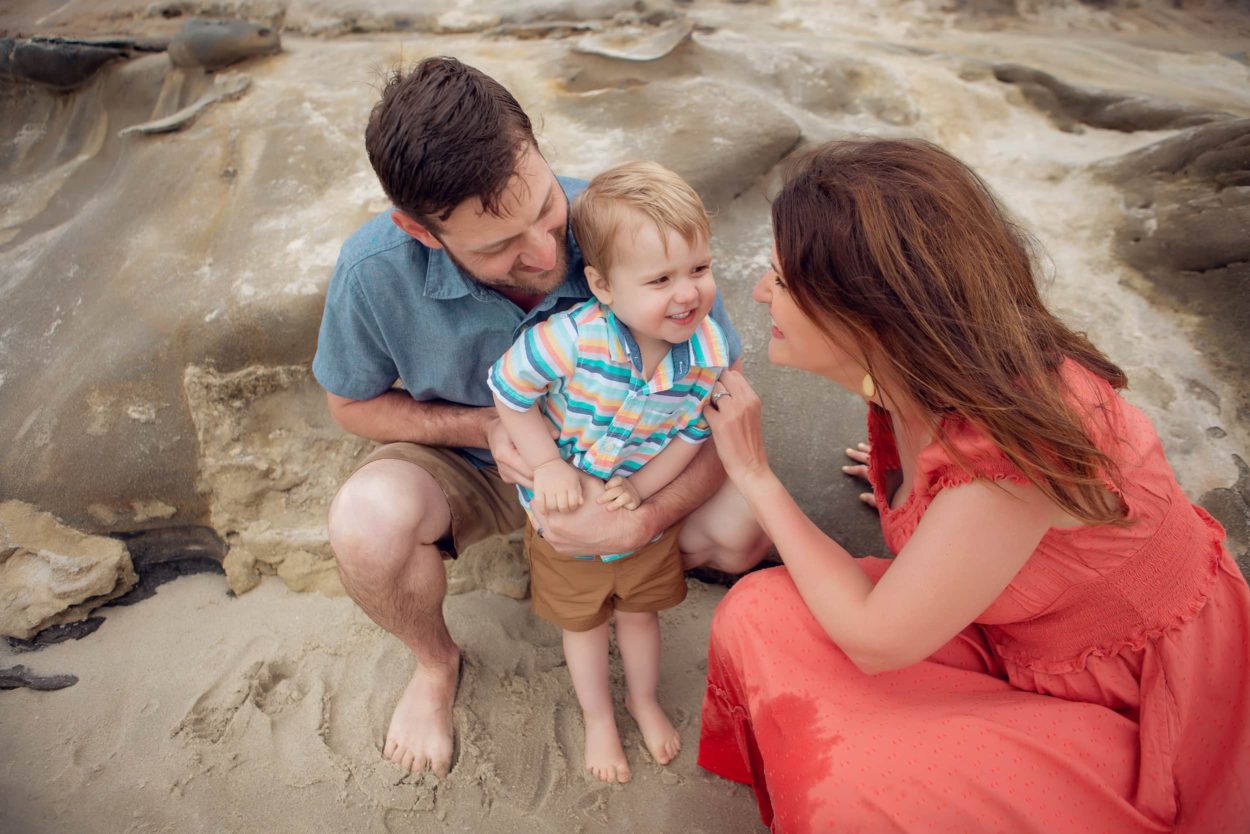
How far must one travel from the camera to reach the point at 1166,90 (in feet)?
11.9

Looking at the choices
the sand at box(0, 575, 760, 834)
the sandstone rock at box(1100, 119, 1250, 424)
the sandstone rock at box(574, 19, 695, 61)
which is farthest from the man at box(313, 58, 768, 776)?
the sandstone rock at box(574, 19, 695, 61)

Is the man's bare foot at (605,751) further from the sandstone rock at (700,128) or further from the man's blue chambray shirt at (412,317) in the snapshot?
the sandstone rock at (700,128)

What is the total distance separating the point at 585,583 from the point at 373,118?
1.14 m

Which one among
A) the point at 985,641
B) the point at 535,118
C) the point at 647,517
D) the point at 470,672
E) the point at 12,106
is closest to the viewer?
the point at 985,641

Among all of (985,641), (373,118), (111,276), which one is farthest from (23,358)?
(985,641)

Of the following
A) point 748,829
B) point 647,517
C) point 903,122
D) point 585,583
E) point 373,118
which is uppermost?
point 373,118

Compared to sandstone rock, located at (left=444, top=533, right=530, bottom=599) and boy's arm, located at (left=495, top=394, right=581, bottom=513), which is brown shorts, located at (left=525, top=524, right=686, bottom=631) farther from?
sandstone rock, located at (left=444, top=533, right=530, bottom=599)

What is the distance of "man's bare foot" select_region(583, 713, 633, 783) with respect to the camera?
2092mm

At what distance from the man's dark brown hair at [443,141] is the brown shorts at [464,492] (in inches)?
26.1

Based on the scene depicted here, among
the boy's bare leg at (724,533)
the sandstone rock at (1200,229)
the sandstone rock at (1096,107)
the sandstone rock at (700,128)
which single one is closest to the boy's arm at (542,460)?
the boy's bare leg at (724,533)

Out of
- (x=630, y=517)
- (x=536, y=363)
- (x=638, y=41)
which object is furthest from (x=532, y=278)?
(x=638, y=41)

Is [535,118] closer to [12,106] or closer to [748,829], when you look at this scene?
[748,829]

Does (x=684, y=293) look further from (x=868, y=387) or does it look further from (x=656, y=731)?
(x=656, y=731)

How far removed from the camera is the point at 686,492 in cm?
204
